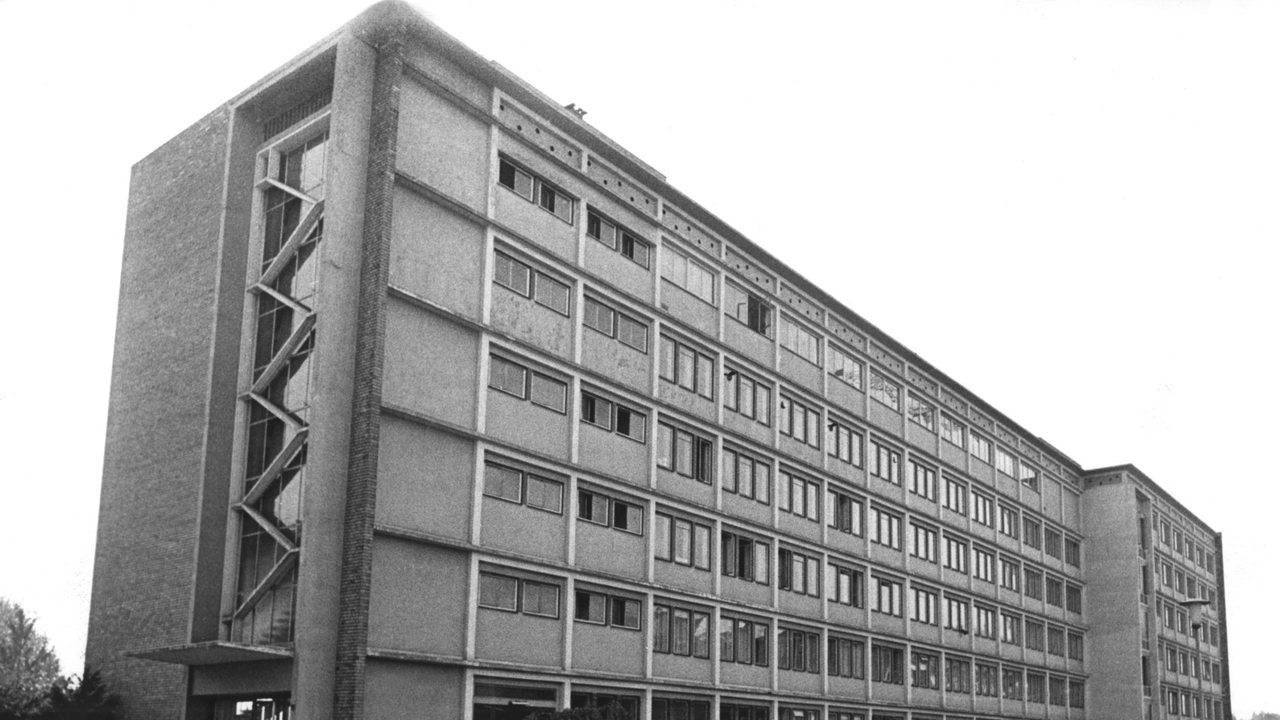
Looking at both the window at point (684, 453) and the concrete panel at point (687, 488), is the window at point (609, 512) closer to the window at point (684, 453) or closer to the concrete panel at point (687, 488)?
the concrete panel at point (687, 488)

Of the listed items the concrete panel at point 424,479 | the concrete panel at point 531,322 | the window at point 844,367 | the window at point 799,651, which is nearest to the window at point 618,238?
the concrete panel at point 531,322

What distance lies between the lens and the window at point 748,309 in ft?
155

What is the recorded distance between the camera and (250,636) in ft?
106

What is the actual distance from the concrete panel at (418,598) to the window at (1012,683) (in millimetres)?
40538

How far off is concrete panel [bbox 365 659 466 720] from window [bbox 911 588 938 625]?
29731 millimetres

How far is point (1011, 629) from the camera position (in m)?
68.2

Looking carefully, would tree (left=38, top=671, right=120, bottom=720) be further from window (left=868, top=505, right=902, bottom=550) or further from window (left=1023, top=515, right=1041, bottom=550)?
window (left=1023, top=515, right=1041, bottom=550)

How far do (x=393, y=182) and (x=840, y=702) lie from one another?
27.8 m

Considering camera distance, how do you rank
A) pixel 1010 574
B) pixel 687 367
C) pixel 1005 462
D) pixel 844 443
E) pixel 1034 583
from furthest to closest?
pixel 1034 583
pixel 1005 462
pixel 1010 574
pixel 844 443
pixel 687 367

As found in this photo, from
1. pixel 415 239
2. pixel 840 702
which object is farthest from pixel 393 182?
pixel 840 702

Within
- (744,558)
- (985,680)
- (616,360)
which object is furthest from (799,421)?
(985,680)

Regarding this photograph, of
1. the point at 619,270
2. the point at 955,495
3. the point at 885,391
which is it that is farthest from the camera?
the point at 955,495

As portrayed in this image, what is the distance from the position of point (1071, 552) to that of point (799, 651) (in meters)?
35.8

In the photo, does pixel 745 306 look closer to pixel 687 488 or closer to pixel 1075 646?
pixel 687 488
